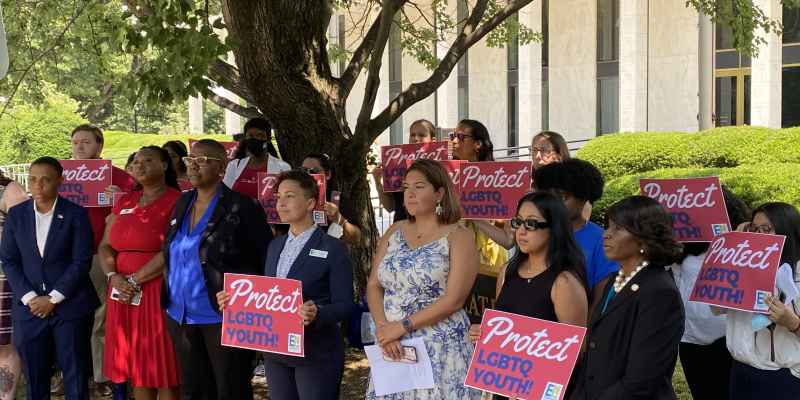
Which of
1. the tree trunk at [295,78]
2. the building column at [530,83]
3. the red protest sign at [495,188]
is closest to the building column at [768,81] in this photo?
the building column at [530,83]

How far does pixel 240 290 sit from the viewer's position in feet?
19.0

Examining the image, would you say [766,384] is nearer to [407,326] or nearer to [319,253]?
[407,326]

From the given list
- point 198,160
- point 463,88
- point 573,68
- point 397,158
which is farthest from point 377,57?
point 463,88

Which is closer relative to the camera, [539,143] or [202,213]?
[202,213]

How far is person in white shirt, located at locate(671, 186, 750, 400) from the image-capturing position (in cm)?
576

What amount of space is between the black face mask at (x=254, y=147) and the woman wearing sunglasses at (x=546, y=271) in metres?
3.74

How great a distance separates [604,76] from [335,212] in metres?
22.0

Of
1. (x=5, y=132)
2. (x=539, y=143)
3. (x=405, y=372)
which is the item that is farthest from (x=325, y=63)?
(x=5, y=132)

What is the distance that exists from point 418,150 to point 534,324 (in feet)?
10.7

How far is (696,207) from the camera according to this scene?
5895 mm

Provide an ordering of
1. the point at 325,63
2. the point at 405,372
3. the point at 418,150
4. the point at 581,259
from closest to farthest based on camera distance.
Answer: the point at 581,259
the point at 405,372
the point at 418,150
the point at 325,63

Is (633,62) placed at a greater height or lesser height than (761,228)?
greater

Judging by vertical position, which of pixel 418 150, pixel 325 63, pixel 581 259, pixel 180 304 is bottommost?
pixel 180 304

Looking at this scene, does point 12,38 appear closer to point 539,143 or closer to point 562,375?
point 539,143
